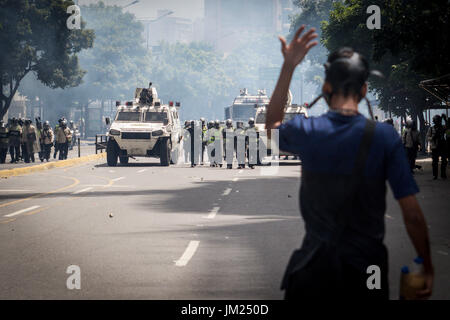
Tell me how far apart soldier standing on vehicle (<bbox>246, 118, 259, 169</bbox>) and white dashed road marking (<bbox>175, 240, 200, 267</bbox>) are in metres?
21.9

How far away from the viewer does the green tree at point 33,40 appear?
46.3 m

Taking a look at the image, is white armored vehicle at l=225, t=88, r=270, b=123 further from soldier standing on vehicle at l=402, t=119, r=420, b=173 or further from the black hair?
the black hair

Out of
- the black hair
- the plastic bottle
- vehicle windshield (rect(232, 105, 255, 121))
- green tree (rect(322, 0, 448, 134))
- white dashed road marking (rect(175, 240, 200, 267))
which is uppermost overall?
green tree (rect(322, 0, 448, 134))

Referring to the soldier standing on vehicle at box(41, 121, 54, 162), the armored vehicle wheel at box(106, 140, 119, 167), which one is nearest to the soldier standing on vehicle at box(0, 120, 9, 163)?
the soldier standing on vehicle at box(41, 121, 54, 162)

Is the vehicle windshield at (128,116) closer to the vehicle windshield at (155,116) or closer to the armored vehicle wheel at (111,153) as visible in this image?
the vehicle windshield at (155,116)

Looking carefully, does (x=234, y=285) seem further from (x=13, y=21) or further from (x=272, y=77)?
(x=272, y=77)

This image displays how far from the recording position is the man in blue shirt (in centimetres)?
367

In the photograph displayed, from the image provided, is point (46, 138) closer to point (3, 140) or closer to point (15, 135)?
point (15, 135)

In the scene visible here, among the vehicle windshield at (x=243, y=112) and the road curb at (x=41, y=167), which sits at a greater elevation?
the vehicle windshield at (x=243, y=112)

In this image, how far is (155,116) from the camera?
33812 millimetres

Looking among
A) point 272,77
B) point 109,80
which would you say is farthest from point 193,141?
point 272,77

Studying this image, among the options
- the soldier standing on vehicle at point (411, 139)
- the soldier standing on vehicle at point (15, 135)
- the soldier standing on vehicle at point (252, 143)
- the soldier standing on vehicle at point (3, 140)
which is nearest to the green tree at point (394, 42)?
the soldier standing on vehicle at point (411, 139)

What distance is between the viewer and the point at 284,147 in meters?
3.89

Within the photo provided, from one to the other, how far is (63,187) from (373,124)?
62.1 ft
